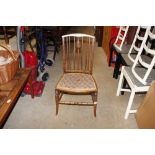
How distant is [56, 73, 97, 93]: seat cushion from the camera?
1.91 metres

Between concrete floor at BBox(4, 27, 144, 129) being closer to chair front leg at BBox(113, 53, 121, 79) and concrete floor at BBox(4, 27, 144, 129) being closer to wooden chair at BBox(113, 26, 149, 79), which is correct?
chair front leg at BBox(113, 53, 121, 79)

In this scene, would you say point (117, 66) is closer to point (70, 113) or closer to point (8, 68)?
point (70, 113)

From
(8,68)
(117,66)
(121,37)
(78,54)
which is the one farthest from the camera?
(121,37)

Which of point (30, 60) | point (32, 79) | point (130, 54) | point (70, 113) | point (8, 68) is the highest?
point (8, 68)

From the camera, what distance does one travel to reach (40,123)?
203 centimetres

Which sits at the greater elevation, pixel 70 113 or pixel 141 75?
pixel 141 75

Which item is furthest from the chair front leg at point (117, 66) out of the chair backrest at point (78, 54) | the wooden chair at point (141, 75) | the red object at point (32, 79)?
the red object at point (32, 79)

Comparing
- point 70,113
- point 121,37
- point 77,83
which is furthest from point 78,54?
point 121,37

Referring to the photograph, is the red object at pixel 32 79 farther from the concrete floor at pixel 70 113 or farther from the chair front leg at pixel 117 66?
the chair front leg at pixel 117 66

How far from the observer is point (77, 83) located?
1998mm

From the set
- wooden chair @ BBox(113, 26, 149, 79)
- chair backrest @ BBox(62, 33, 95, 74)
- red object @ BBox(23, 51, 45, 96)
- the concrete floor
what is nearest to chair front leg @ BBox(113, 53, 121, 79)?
wooden chair @ BBox(113, 26, 149, 79)

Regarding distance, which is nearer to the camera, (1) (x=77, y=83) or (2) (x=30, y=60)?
(1) (x=77, y=83)
